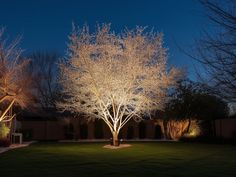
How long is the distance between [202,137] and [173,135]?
3634 mm

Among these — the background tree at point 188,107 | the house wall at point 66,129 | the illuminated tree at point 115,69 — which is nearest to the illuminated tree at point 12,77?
the illuminated tree at point 115,69

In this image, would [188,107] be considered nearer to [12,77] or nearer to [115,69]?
[115,69]

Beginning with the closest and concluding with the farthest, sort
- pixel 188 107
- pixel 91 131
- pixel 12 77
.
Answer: pixel 12 77 → pixel 188 107 → pixel 91 131

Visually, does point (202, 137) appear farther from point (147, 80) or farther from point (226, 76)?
point (226, 76)

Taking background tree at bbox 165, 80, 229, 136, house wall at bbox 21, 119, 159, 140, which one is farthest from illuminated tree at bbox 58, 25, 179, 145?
house wall at bbox 21, 119, 159, 140

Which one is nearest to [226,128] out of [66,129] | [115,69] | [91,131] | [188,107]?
[188,107]

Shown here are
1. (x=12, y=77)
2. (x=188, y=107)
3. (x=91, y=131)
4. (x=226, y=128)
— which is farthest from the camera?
(x=91, y=131)

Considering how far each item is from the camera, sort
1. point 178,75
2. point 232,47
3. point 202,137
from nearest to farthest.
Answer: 1. point 232,47
2. point 178,75
3. point 202,137

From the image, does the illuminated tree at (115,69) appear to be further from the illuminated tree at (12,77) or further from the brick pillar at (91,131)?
the brick pillar at (91,131)

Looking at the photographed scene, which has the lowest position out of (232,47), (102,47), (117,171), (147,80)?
(117,171)

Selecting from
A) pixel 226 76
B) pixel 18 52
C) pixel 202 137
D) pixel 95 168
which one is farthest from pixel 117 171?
pixel 202 137

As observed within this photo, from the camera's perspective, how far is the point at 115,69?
79.4ft

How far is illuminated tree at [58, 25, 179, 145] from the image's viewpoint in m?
24.0

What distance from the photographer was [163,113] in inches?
1282
